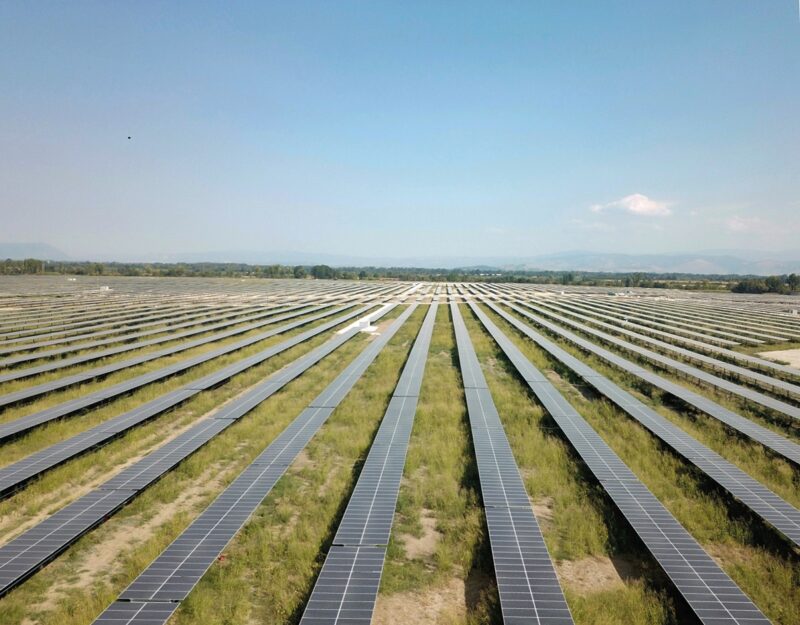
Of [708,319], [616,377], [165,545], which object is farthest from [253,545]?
[708,319]

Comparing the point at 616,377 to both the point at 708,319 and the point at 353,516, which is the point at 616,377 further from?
the point at 708,319

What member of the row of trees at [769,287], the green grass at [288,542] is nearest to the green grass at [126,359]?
the green grass at [288,542]

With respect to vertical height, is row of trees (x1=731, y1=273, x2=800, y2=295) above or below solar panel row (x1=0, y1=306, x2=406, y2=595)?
above

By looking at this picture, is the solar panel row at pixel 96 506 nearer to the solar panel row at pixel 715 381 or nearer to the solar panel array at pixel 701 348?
the solar panel row at pixel 715 381

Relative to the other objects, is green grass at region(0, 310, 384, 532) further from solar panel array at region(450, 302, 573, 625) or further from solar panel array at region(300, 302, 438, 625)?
solar panel array at region(450, 302, 573, 625)

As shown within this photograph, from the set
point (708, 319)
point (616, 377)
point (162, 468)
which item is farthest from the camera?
point (708, 319)

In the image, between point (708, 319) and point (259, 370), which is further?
point (708, 319)

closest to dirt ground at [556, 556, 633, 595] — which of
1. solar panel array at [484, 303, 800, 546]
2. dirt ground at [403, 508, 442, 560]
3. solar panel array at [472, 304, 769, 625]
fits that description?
solar panel array at [472, 304, 769, 625]

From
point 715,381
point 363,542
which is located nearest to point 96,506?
point 363,542
